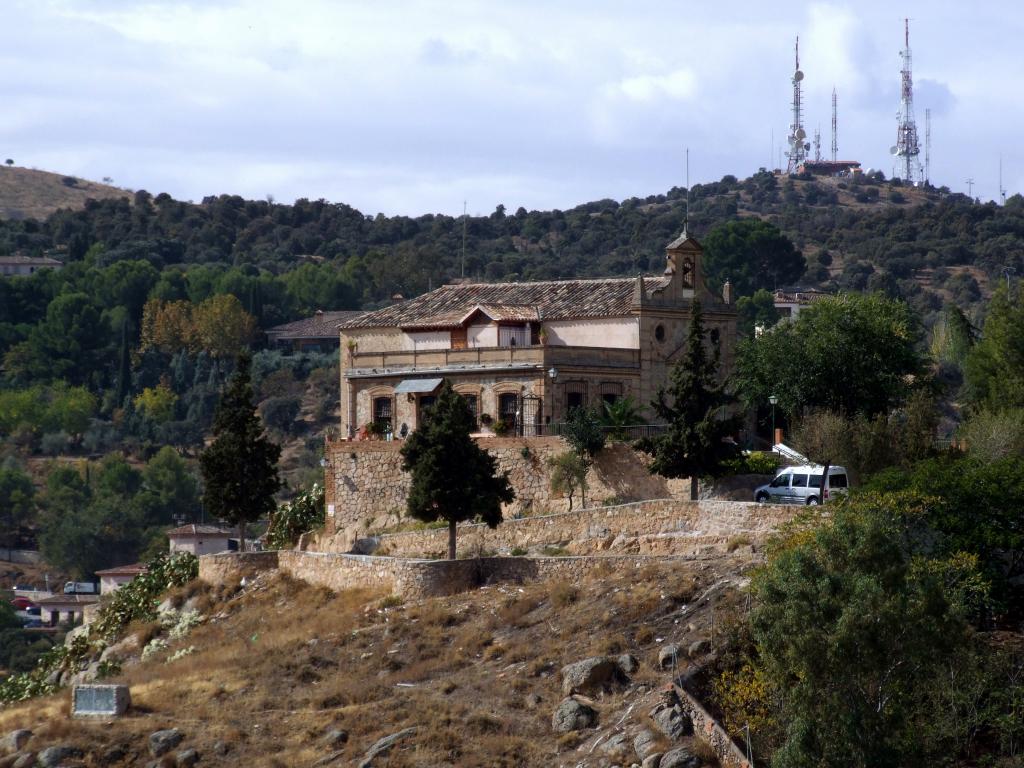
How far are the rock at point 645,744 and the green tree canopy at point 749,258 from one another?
276ft

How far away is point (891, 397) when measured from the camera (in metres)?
60.7

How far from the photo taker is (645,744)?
1604 inches

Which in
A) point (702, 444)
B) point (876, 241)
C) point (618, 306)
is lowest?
point (702, 444)

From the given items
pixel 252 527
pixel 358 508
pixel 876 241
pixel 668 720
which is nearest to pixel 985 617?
pixel 668 720

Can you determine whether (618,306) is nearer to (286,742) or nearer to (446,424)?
(446,424)

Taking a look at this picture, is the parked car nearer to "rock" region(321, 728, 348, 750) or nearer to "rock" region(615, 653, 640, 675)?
"rock" region(615, 653, 640, 675)

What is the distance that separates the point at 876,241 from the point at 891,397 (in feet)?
345

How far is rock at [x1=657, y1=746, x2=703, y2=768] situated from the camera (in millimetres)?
39875

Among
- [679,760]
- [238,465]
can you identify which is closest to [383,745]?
[679,760]

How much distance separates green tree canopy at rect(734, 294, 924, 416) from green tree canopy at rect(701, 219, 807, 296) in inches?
2421

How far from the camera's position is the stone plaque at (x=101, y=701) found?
47781mm

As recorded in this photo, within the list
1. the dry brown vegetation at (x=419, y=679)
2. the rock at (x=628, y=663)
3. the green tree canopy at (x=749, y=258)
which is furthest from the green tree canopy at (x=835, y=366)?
the green tree canopy at (x=749, y=258)

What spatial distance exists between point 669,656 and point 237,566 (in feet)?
68.9

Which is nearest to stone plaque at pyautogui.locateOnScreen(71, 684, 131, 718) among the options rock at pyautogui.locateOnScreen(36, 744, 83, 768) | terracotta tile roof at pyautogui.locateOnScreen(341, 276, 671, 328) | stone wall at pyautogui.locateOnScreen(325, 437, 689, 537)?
rock at pyautogui.locateOnScreen(36, 744, 83, 768)
